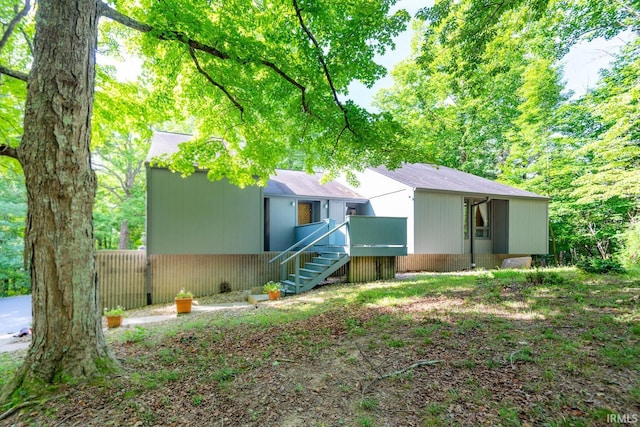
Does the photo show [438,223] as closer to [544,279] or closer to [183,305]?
[544,279]

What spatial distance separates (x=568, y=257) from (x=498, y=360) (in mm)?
20196

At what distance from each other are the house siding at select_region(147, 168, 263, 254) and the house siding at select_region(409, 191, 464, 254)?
5.93m

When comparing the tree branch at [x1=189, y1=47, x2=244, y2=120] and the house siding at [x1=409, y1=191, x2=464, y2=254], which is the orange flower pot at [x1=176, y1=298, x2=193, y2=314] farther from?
the house siding at [x1=409, y1=191, x2=464, y2=254]

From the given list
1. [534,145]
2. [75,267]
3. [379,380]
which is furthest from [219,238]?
[534,145]

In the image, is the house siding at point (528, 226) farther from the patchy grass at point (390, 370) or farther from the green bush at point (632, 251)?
the patchy grass at point (390, 370)

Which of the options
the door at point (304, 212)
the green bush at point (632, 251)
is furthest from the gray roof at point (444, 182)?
the door at point (304, 212)

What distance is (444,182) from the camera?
12680 mm

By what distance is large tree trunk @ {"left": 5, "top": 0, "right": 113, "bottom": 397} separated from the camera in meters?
Answer: 2.98

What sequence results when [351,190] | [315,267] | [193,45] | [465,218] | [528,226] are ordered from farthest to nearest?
[351,190] < [528,226] < [465,218] < [315,267] < [193,45]

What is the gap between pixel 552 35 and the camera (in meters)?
9.31

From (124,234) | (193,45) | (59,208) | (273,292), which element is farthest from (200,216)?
(124,234)

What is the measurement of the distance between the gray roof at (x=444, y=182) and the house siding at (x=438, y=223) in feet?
1.14

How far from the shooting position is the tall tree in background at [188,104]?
300 cm

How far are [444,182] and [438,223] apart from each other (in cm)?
212
